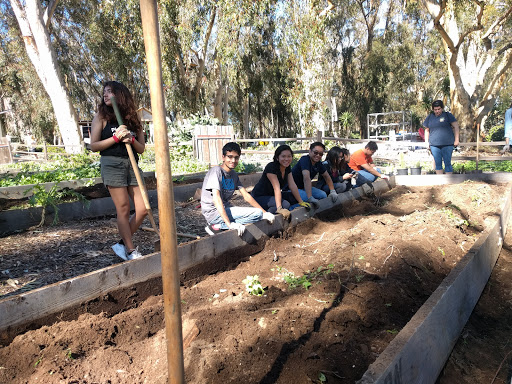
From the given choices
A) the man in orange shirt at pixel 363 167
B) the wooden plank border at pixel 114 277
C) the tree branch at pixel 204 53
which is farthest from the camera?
the tree branch at pixel 204 53

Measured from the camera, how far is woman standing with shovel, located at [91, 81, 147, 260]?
3.45 metres

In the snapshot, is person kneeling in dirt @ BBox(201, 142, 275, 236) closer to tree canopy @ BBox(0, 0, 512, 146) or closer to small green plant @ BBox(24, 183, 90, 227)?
small green plant @ BBox(24, 183, 90, 227)

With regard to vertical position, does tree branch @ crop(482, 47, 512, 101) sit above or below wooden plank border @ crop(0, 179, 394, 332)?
above

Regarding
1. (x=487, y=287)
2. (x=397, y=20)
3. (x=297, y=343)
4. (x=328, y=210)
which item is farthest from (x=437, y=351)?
(x=397, y=20)

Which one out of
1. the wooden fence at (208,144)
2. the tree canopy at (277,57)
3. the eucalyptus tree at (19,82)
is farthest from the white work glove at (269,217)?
the eucalyptus tree at (19,82)

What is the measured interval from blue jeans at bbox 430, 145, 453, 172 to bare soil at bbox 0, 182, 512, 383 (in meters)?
3.99

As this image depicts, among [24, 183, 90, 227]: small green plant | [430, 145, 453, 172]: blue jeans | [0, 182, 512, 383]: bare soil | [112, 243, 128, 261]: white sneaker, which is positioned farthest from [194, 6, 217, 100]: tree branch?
[112, 243, 128, 261]: white sneaker

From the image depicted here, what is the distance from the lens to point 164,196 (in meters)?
1.42

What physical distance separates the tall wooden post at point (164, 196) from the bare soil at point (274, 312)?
68 centimetres

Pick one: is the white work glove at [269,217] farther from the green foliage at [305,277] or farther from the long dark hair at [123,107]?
A: the long dark hair at [123,107]

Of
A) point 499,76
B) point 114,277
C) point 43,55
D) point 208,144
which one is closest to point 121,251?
point 114,277

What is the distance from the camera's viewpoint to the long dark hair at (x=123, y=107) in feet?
11.1

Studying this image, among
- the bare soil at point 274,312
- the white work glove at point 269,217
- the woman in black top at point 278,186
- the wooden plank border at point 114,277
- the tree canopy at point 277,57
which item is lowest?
the bare soil at point 274,312

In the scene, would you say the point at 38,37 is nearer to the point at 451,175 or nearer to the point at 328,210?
the point at 328,210
